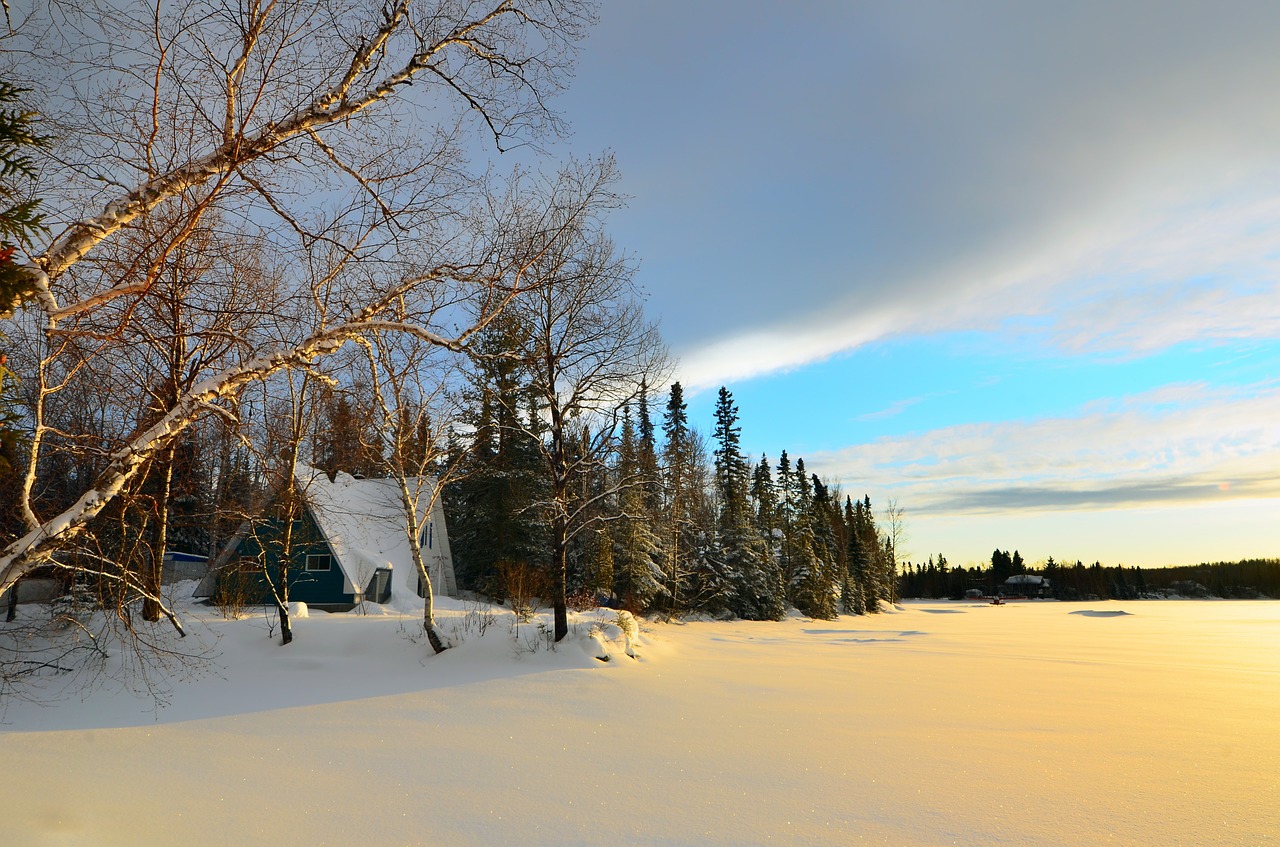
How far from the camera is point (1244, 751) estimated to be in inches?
260

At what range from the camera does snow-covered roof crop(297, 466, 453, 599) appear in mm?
22672

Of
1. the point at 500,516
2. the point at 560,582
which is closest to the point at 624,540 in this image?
the point at 500,516

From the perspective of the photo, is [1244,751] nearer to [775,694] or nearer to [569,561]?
[775,694]

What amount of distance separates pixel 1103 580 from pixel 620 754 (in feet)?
326

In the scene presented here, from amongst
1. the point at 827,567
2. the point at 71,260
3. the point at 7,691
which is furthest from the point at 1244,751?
the point at 827,567

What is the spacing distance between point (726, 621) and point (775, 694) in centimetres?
2002

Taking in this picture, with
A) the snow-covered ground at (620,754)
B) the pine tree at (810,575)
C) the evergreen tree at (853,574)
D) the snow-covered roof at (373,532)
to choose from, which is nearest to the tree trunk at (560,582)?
the snow-covered ground at (620,754)

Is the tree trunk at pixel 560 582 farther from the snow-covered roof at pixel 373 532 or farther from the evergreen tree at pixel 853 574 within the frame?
the evergreen tree at pixel 853 574

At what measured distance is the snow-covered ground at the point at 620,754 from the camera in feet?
16.0

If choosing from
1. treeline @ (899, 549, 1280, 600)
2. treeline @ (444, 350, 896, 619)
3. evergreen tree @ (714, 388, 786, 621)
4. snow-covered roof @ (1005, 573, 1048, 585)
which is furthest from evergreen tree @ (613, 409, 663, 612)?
snow-covered roof @ (1005, 573, 1048, 585)

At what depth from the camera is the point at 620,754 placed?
6.71m

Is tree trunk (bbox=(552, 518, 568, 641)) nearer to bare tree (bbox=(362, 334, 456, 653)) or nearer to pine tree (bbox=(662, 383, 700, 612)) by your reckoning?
bare tree (bbox=(362, 334, 456, 653))

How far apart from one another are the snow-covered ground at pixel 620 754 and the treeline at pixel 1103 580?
8678 centimetres

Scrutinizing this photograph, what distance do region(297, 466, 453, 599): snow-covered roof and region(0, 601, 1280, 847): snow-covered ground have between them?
10.3 metres
